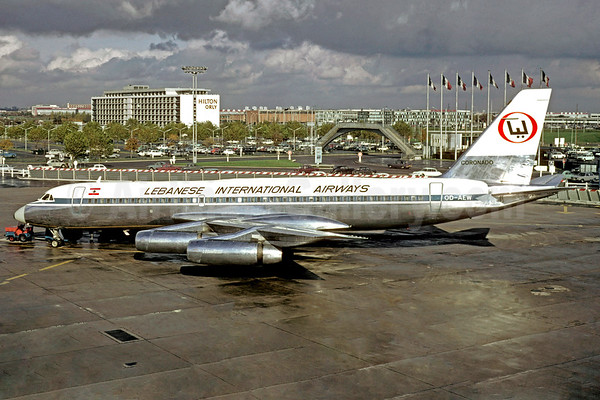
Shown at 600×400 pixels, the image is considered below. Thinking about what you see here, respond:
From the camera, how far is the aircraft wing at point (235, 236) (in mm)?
30188

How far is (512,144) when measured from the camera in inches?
1544

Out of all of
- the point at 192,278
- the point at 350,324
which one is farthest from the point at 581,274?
the point at 192,278

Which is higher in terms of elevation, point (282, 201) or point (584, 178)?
point (584, 178)

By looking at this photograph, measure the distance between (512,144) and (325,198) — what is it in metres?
12.7

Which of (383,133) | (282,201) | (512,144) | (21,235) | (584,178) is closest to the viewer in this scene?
(282,201)

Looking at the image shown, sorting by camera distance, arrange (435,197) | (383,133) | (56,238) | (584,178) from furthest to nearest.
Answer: (383,133)
(584,178)
(56,238)
(435,197)

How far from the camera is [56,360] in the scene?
65.9 ft

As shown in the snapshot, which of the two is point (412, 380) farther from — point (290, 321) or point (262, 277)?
point (262, 277)

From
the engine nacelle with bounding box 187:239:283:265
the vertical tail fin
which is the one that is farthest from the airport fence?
the engine nacelle with bounding box 187:239:283:265

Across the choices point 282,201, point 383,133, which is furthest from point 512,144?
point 383,133

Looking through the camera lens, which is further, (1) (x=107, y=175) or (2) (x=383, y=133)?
(2) (x=383, y=133)

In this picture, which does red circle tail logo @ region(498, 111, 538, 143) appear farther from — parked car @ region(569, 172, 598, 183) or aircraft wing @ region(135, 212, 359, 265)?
parked car @ region(569, 172, 598, 183)

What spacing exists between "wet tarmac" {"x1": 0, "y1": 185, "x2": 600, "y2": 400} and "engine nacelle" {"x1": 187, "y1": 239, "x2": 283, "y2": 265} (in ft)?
3.85

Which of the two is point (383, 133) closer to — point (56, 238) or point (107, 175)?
point (107, 175)
